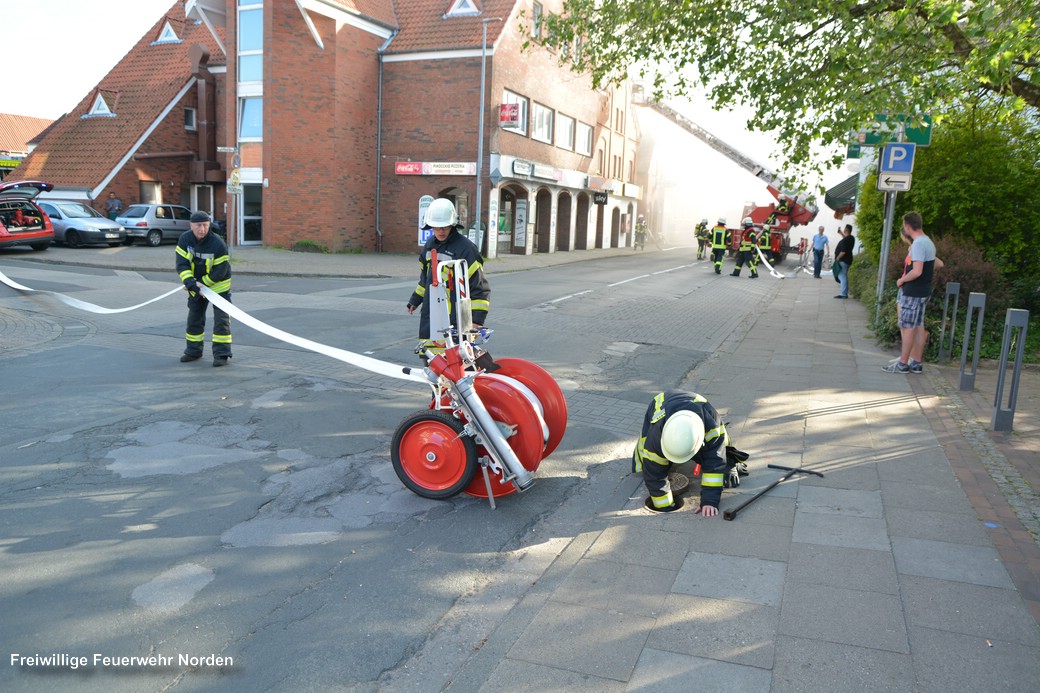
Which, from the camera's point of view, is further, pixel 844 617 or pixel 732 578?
pixel 732 578

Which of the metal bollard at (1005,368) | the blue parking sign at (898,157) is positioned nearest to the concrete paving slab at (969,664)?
the metal bollard at (1005,368)

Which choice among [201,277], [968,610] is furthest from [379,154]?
[968,610]

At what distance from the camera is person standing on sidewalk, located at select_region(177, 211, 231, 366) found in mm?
8695

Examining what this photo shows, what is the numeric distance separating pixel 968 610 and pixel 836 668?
95cm

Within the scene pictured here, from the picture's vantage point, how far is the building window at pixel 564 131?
3625cm

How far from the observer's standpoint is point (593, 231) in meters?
43.4

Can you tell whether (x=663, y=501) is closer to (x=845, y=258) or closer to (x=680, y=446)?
(x=680, y=446)

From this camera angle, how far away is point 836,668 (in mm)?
3215

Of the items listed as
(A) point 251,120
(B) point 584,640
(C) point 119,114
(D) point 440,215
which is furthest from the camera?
(C) point 119,114

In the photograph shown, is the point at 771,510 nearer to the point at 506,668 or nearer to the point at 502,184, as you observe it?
the point at 506,668

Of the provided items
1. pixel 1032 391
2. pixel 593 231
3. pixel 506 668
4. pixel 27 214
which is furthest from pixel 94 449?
pixel 593 231

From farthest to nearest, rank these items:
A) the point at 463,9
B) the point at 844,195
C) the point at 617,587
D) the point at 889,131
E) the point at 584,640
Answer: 1. the point at 844,195
2. the point at 463,9
3. the point at 889,131
4. the point at 617,587
5. the point at 584,640

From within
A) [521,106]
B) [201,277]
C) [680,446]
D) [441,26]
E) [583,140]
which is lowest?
[680,446]

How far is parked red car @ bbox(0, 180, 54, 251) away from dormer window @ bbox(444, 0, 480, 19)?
15.9 meters
